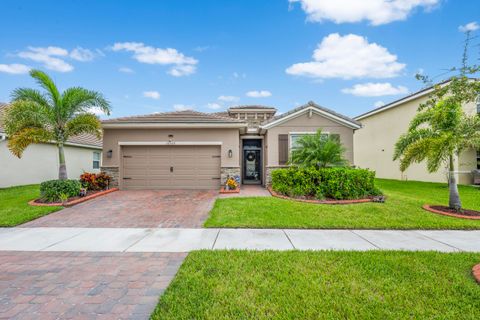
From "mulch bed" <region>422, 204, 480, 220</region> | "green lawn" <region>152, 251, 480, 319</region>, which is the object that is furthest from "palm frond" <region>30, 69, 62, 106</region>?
"mulch bed" <region>422, 204, 480, 220</region>

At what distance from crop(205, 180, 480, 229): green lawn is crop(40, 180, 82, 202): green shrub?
5.75 meters

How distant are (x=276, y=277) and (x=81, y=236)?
4582 mm

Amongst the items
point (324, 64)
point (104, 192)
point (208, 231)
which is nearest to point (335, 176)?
point (208, 231)

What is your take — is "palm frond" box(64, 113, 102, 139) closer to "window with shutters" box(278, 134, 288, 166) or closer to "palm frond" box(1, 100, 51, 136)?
"palm frond" box(1, 100, 51, 136)

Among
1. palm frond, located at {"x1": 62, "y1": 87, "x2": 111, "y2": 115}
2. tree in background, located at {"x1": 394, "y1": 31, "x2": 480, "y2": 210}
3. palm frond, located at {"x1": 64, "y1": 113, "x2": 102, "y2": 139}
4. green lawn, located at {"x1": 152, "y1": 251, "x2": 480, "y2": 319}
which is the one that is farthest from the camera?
palm frond, located at {"x1": 64, "y1": 113, "x2": 102, "y2": 139}

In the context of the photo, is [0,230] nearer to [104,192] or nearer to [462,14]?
[104,192]

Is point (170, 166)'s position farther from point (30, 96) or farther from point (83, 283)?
point (83, 283)

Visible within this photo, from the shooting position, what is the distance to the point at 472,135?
21.5 feet

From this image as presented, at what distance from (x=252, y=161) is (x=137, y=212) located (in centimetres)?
766

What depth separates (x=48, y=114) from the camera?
813 cm

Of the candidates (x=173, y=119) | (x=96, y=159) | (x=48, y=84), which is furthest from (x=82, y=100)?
(x=96, y=159)

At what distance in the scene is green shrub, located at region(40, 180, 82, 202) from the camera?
26.1 ft

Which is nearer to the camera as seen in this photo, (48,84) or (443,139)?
(443,139)

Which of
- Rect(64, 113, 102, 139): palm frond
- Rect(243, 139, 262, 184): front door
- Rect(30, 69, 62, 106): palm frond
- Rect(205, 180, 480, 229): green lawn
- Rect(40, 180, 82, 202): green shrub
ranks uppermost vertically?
Rect(30, 69, 62, 106): palm frond
